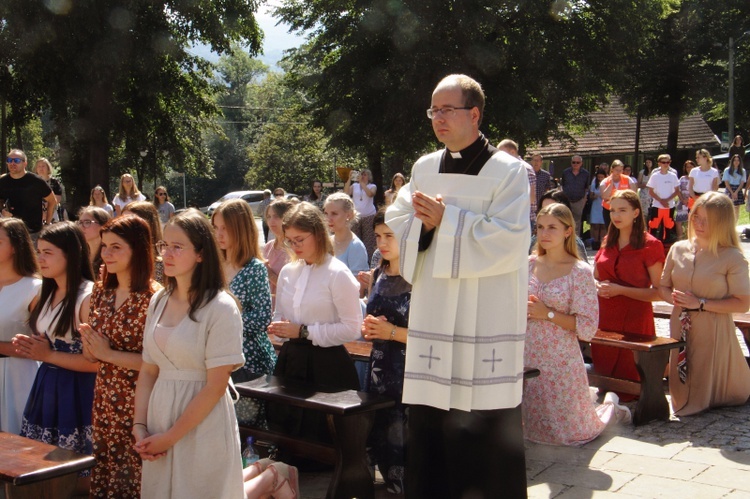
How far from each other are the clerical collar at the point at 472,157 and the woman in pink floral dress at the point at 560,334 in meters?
2.11

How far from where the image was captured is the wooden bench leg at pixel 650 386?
6.49 m

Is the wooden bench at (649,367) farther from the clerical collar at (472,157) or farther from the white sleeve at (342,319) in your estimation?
the clerical collar at (472,157)

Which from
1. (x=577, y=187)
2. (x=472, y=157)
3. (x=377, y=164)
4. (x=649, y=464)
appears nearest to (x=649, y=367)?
(x=649, y=464)

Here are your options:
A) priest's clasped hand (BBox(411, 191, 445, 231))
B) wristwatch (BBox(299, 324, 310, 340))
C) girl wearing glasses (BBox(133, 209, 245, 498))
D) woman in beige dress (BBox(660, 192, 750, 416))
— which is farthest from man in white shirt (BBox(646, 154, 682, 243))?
girl wearing glasses (BBox(133, 209, 245, 498))

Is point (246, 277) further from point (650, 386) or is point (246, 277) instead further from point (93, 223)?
point (650, 386)

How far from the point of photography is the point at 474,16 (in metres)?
27.0

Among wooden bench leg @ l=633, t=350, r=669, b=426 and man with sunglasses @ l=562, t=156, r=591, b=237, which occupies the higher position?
man with sunglasses @ l=562, t=156, r=591, b=237

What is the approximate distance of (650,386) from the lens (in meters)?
6.49

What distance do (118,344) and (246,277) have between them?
53.5 inches

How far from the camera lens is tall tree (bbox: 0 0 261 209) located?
23.2m

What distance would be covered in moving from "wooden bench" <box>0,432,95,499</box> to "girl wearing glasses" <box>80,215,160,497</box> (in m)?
0.41

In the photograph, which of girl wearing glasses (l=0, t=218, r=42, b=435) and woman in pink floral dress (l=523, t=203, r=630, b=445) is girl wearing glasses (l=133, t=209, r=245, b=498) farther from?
woman in pink floral dress (l=523, t=203, r=630, b=445)

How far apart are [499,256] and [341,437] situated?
5.68ft

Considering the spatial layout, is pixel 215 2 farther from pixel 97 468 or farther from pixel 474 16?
pixel 97 468
